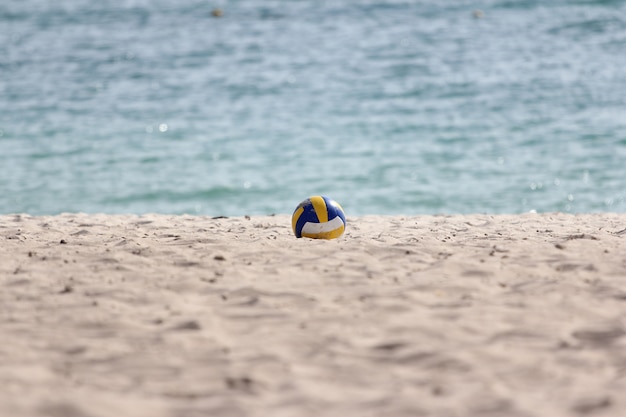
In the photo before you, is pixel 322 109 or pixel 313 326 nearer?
pixel 313 326

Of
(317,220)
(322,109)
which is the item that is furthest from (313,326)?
(322,109)

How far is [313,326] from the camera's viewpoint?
15.6ft

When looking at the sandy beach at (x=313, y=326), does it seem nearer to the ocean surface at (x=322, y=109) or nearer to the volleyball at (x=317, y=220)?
the volleyball at (x=317, y=220)

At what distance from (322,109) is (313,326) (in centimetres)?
1488

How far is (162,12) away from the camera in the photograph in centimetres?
3238

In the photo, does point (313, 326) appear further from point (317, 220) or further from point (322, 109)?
point (322, 109)

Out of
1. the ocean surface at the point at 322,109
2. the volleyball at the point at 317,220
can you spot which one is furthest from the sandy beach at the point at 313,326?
the ocean surface at the point at 322,109

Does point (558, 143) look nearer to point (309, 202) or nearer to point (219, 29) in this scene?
point (309, 202)

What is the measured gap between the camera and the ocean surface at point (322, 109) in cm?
1398

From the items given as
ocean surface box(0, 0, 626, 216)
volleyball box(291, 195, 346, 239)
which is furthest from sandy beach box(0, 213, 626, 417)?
ocean surface box(0, 0, 626, 216)

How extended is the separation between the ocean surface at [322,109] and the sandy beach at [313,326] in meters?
6.71

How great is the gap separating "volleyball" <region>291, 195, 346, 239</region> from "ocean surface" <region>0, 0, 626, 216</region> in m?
5.44

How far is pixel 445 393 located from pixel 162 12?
30584 millimetres

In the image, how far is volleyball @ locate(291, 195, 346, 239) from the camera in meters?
7.37
